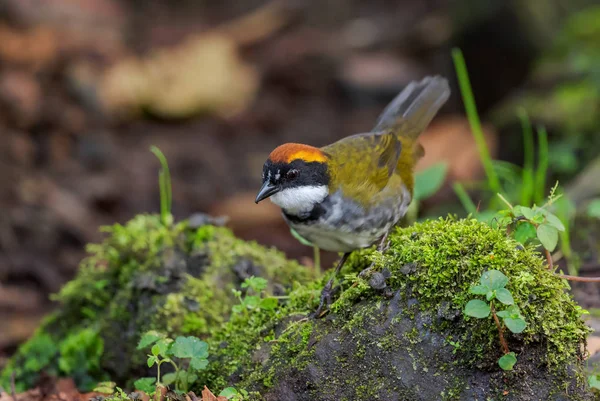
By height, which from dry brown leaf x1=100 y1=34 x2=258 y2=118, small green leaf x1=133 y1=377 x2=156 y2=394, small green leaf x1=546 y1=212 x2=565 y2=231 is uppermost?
dry brown leaf x1=100 y1=34 x2=258 y2=118

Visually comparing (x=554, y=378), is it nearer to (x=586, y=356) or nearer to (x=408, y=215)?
(x=586, y=356)

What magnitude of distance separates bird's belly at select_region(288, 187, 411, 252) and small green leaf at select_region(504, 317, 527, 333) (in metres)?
1.20

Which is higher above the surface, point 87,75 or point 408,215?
point 87,75

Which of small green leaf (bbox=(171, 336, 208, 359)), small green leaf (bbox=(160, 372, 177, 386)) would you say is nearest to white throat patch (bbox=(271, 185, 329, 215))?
small green leaf (bbox=(171, 336, 208, 359))

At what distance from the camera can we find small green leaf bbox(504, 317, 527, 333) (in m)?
2.60

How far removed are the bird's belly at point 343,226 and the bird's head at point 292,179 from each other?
0.27 feet

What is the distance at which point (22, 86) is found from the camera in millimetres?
8438

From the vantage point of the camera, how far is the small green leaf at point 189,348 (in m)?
3.12

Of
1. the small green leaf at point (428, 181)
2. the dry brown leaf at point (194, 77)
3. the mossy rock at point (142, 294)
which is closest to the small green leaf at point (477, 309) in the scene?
the mossy rock at point (142, 294)

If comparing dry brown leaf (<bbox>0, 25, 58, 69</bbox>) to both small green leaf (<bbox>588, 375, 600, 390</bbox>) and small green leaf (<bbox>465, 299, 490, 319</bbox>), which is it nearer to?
small green leaf (<bbox>465, 299, 490, 319</bbox>)

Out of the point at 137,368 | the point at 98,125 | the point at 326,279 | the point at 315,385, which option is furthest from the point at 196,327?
the point at 98,125

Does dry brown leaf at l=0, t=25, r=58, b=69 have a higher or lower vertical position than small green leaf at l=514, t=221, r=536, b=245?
higher

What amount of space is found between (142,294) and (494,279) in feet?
7.02

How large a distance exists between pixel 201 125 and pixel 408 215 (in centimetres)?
497
